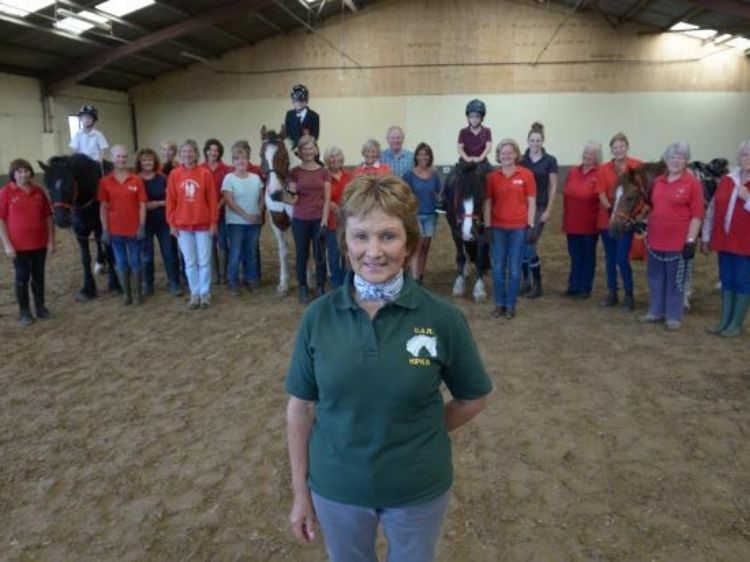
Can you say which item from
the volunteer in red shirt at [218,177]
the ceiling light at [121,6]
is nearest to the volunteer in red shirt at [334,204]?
the volunteer in red shirt at [218,177]

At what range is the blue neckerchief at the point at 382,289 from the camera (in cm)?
136

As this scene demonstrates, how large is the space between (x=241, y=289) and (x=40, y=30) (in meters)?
9.35

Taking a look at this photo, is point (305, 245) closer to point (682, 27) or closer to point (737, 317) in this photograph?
point (737, 317)

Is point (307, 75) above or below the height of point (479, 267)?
above

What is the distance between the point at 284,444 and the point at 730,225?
3.95m

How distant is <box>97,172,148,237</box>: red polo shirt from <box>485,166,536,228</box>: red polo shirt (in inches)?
140

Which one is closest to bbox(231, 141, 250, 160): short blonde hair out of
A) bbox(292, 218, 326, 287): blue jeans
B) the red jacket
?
the red jacket

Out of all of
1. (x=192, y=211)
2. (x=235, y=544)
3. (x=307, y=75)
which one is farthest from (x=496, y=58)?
(x=235, y=544)

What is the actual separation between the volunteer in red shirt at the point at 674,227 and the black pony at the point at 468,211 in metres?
1.48

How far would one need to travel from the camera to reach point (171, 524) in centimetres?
250

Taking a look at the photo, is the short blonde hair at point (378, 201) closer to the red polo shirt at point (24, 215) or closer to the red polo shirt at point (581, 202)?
the red polo shirt at point (24, 215)

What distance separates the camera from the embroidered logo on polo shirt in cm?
133

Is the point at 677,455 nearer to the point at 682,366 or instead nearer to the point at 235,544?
the point at 682,366

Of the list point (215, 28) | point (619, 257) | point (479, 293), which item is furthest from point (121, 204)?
point (215, 28)
